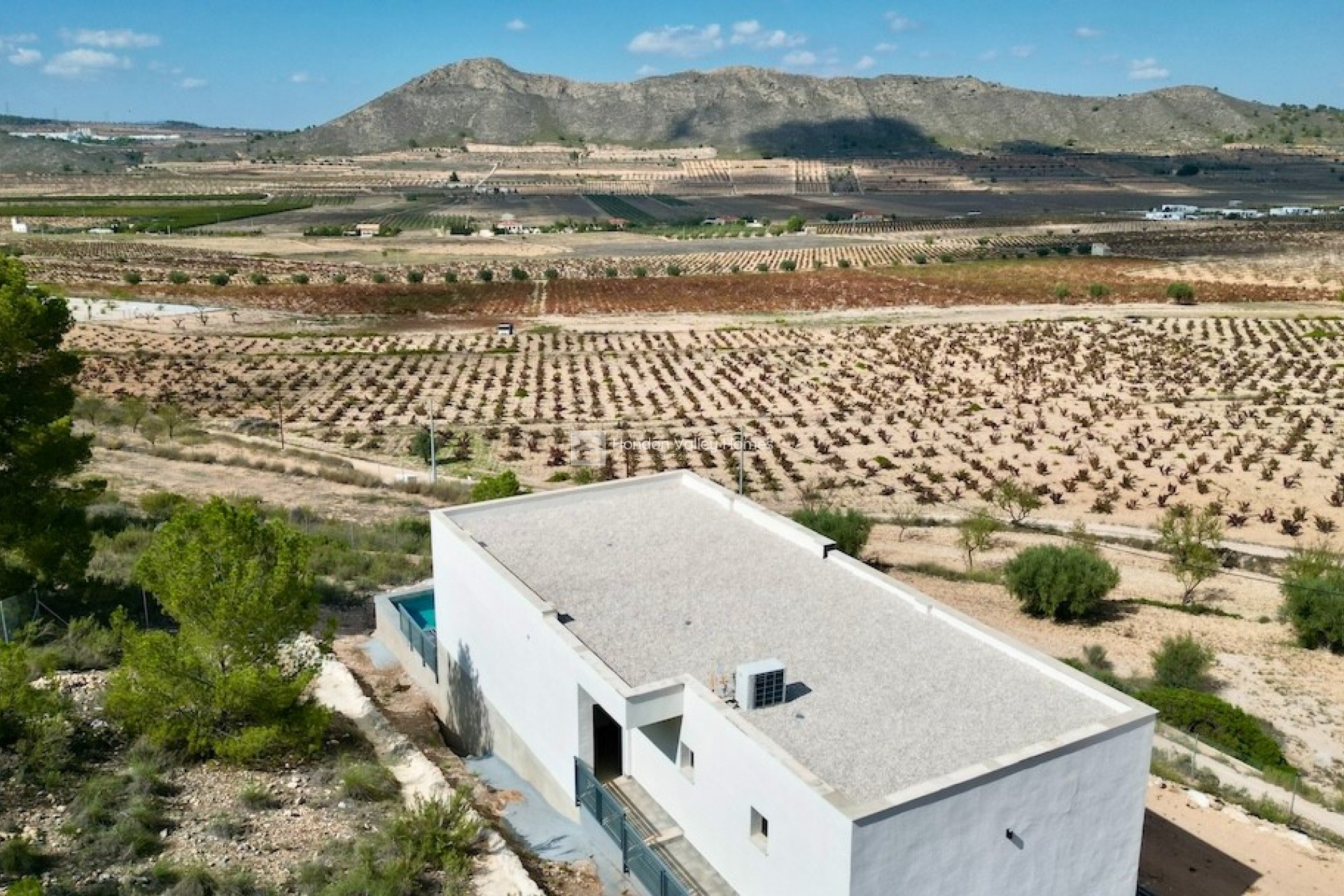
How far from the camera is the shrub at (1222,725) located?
18047 millimetres

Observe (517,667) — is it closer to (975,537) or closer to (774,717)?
(774,717)

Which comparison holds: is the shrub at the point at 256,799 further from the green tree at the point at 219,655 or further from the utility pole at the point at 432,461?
the utility pole at the point at 432,461

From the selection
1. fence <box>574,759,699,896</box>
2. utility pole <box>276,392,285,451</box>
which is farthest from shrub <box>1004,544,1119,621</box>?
utility pole <box>276,392,285,451</box>

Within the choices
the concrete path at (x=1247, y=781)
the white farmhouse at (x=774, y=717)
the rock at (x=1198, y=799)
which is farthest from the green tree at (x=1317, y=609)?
the white farmhouse at (x=774, y=717)

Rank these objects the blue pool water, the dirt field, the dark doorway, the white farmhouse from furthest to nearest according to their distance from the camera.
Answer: the blue pool water
the dark doorway
the dirt field
the white farmhouse

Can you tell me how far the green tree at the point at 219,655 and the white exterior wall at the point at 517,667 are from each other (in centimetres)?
264

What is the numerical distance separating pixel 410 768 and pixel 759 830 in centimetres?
565

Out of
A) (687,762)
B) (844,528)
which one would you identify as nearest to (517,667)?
(687,762)

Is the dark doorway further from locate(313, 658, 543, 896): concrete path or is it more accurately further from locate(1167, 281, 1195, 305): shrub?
locate(1167, 281, 1195, 305): shrub

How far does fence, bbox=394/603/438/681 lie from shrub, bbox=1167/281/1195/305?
232ft

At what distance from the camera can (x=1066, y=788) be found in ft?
36.1

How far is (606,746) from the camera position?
1467 cm

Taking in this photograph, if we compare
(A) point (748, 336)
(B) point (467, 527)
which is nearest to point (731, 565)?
(B) point (467, 527)

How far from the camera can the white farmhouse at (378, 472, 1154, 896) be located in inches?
411
